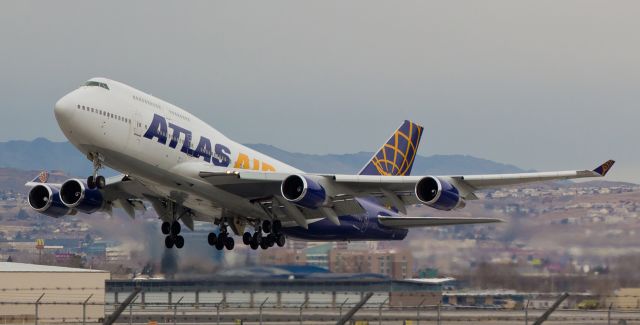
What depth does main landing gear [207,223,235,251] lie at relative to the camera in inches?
1921

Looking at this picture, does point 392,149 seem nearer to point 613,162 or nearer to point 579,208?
point 579,208

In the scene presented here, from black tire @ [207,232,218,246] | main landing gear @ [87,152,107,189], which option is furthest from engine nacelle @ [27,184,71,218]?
main landing gear @ [87,152,107,189]

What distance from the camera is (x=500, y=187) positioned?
44.3m

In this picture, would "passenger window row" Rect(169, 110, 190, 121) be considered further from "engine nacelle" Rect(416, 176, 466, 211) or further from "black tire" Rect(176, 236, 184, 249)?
"engine nacelle" Rect(416, 176, 466, 211)

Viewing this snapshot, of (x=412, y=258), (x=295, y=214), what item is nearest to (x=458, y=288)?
(x=412, y=258)

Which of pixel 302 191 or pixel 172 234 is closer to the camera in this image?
pixel 302 191

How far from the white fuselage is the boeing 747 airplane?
34 millimetres

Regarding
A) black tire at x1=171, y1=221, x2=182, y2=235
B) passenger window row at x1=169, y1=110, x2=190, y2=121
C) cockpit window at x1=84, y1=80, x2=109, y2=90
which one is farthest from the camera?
black tire at x1=171, y1=221, x2=182, y2=235

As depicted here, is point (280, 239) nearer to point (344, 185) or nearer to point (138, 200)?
point (344, 185)

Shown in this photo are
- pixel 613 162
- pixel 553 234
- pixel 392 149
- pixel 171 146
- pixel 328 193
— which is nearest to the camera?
pixel 613 162

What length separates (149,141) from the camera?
40.7m

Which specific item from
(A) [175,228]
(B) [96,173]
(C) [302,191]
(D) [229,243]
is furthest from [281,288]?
(B) [96,173]

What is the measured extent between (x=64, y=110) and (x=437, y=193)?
13065mm

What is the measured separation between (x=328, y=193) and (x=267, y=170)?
3.55 meters
